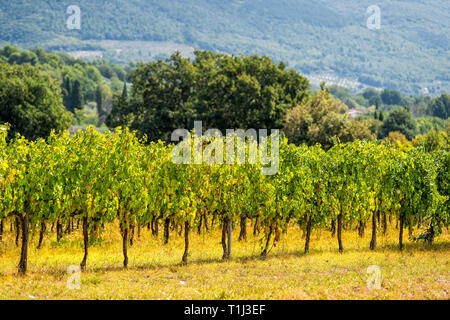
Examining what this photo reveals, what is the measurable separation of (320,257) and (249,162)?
7.60 meters

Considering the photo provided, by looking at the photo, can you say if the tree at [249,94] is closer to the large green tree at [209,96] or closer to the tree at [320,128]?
the large green tree at [209,96]

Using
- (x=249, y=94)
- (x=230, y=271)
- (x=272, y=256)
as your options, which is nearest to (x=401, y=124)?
(x=249, y=94)

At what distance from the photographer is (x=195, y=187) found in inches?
1162

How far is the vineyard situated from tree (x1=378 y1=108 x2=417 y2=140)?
102 metres

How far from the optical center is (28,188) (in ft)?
80.6

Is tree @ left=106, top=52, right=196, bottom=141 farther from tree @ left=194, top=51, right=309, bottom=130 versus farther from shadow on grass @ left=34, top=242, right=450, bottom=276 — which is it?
shadow on grass @ left=34, top=242, right=450, bottom=276

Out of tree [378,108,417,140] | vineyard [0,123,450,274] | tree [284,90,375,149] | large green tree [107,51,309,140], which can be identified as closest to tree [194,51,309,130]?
large green tree [107,51,309,140]

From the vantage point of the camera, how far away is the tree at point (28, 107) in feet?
230
